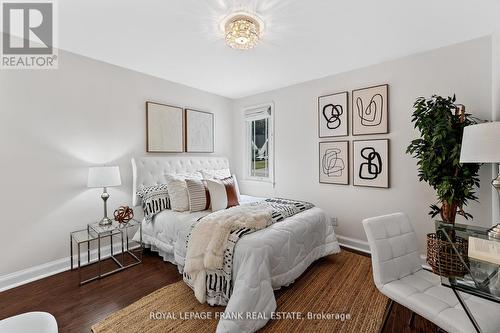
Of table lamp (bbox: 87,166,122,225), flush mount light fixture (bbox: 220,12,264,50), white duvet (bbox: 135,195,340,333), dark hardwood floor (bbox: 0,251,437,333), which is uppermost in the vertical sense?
flush mount light fixture (bbox: 220,12,264,50)

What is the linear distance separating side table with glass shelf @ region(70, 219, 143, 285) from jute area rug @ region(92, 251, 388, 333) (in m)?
0.83

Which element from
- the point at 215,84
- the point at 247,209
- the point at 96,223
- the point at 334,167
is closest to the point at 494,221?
the point at 334,167

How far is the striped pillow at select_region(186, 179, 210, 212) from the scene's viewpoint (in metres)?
2.75

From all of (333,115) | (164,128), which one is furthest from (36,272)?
(333,115)

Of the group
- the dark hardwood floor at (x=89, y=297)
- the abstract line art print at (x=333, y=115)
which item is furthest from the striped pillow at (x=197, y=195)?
the abstract line art print at (x=333, y=115)

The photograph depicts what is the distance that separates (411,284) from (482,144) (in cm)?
114

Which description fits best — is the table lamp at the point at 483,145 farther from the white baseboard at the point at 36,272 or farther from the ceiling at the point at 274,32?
the white baseboard at the point at 36,272

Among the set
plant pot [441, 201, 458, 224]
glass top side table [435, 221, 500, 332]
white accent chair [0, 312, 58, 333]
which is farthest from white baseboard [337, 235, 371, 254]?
white accent chair [0, 312, 58, 333]

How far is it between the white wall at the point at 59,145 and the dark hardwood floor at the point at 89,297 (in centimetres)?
35

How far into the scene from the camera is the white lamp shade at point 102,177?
252 cm

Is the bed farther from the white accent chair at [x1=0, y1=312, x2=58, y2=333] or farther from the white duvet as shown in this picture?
the white accent chair at [x1=0, y1=312, x2=58, y2=333]

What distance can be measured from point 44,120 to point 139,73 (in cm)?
129

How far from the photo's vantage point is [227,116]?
181 inches

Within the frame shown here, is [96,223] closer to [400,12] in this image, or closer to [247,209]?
[247,209]
